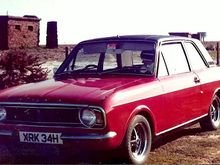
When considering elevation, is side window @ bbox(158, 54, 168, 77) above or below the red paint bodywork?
above

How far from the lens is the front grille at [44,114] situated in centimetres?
537

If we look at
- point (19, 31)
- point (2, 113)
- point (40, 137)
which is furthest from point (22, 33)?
point (40, 137)

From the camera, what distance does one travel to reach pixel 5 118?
579cm

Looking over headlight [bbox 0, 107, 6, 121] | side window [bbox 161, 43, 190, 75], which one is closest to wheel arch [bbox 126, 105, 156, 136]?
side window [bbox 161, 43, 190, 75]

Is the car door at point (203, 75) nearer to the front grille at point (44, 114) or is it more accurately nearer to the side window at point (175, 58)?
the side window at point (175, 58)

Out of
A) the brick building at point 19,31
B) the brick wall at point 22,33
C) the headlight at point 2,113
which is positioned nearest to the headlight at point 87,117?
the headlight at point 2,113

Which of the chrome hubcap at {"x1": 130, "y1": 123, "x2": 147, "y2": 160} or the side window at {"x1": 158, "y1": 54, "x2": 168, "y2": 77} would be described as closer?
the chrome hubcap at {"x1": 130, "y1": 123, "x2": 147, "y2": 160}

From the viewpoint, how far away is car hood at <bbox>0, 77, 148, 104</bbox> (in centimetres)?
539

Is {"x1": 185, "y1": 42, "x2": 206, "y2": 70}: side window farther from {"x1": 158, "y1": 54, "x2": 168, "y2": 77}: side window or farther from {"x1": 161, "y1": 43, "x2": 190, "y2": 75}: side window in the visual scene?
{"x1": 158, "y1": 54, "x2": 168, "y2": 77}: side window

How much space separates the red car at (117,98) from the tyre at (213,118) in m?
0.04

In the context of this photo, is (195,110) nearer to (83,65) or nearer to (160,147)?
(160,147)

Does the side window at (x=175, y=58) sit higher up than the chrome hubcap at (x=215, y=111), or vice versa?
the side window at (x=175, y=58)

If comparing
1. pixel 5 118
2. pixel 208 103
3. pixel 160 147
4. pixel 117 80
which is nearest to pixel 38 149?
pixel 5 118

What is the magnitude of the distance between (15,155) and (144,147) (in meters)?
1.76
